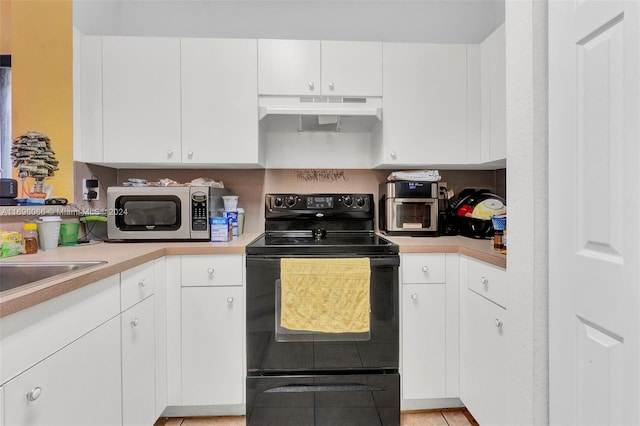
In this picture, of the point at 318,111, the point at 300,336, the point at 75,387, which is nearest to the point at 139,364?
the point at 75,387

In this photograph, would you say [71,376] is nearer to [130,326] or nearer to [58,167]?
[130,326]

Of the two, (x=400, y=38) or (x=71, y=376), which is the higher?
(x=400, y=38)

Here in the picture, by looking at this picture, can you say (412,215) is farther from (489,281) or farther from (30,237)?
(30,237)

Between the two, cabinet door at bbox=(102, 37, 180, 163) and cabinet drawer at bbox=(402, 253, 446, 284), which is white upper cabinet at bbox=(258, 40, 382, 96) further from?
cabinet drawer at bbox=(402, 253, 446, 284)

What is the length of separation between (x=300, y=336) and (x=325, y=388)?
0.92ft

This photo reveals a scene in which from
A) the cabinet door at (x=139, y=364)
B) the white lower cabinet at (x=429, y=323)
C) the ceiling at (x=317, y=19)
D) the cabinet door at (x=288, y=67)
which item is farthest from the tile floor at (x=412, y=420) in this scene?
the ceiling at (x=317, y=19)

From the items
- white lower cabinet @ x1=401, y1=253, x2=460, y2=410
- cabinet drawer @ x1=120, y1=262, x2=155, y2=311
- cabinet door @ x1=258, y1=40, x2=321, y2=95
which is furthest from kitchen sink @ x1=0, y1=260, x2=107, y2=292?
white lower cabinet @ x1=401, y1=253, x2=460, y2=410

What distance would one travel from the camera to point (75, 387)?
102 cm

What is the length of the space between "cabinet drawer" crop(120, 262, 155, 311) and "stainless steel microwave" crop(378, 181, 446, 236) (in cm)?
132

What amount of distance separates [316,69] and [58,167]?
151cm

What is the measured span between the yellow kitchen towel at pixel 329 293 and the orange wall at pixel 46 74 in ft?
4.38

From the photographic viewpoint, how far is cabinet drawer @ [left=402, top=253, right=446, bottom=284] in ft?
5.68

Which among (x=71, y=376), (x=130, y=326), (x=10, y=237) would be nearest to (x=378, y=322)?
(x=130, y=326)

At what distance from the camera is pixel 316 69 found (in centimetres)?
196
